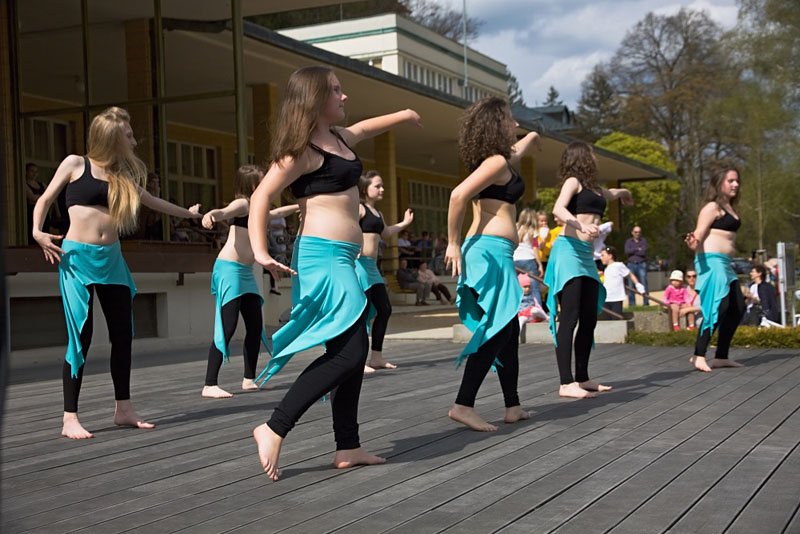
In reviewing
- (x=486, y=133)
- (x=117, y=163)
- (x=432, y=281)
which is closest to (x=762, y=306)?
(x=486, y=133)

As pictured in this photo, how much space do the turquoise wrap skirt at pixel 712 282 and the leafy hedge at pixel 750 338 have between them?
7.93ft

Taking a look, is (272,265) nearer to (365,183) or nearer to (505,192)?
(505,192)

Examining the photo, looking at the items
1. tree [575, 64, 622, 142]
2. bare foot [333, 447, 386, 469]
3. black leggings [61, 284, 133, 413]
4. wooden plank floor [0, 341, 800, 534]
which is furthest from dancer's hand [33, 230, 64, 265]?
tree [575, 64, 622, 142]

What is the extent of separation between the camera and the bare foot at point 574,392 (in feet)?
22.4

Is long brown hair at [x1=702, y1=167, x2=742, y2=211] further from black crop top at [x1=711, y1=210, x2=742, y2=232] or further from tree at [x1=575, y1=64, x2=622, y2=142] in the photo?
tree at [x1=575, y1=64, x2=622, y2=142]

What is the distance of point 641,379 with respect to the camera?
802 centimetres

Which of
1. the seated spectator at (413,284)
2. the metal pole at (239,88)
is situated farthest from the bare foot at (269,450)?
the seated spectator at (413,284)

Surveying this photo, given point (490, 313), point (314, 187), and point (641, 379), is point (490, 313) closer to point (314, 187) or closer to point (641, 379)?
point (314, 187)

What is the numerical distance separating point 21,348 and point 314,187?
818cm

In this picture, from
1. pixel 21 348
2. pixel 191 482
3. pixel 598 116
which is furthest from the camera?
pixel 598 116

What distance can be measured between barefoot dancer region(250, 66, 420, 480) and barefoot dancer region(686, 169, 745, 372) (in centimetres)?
470

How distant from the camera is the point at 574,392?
22.5ft

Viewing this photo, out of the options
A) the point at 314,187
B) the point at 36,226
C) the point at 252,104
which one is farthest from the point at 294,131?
the point at 252,104

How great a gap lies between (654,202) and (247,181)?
151 feet
